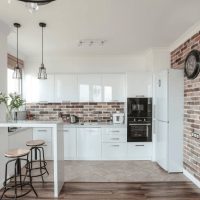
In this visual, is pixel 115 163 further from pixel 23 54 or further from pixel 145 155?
pixel 23 54

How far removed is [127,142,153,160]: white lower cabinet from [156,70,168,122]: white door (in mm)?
803

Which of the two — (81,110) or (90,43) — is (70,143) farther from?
(90,43)

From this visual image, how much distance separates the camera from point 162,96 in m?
3.96

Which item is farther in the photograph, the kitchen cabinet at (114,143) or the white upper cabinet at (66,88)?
the white upper cabinet at (66,88)

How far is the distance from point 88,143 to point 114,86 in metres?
1.51

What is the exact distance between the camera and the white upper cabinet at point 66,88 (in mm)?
4953

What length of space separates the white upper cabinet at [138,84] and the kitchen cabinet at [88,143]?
46.5 inches

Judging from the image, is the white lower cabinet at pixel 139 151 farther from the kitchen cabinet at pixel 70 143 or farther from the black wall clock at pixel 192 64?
the black wall clock at pixel 192 64

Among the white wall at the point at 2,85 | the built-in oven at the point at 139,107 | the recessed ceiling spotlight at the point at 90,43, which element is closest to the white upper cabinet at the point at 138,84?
the built-in oven at the point at 139,107

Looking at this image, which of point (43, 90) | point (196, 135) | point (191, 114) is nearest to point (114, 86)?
point (43, 90)

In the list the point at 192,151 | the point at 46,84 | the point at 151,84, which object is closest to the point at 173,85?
the point at 151,84

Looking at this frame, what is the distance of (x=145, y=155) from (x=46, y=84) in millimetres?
2925

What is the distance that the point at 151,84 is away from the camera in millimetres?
4551

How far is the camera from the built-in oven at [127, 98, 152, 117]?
4559mm
